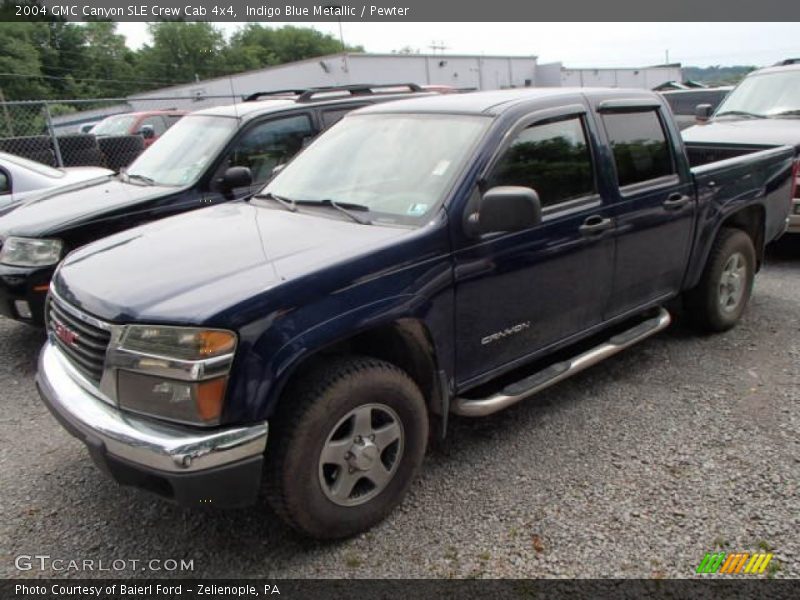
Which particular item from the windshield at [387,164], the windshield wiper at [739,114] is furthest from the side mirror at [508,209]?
the windshield wiper at [739,114]

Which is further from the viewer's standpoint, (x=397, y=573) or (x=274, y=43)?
(x=274, y=43)

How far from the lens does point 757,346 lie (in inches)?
180

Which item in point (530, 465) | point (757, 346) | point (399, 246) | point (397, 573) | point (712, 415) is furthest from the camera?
point (757, 346)

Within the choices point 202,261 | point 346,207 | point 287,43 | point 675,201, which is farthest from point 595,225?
point 287,43

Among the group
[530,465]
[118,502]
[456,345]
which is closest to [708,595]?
[530,465]

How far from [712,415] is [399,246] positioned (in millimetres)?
2195

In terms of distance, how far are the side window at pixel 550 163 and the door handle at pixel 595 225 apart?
0.15 m

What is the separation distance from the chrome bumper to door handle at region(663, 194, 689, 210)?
9.61ft

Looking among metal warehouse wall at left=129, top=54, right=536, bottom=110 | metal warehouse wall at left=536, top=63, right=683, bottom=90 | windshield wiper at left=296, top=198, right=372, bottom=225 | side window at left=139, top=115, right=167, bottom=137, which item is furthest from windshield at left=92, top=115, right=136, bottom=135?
metal warehouse wall at left=536, top=63, right=683, bottom=90

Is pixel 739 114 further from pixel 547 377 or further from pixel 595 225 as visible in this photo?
pixel 547 377

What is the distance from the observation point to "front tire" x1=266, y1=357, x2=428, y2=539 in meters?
2.48

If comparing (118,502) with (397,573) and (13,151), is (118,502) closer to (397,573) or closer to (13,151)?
(397,573)

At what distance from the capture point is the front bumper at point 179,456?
2260 millimetres

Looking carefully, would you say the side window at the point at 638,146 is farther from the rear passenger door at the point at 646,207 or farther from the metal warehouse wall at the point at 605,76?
the metal warehouse wall at the point at 605,76
